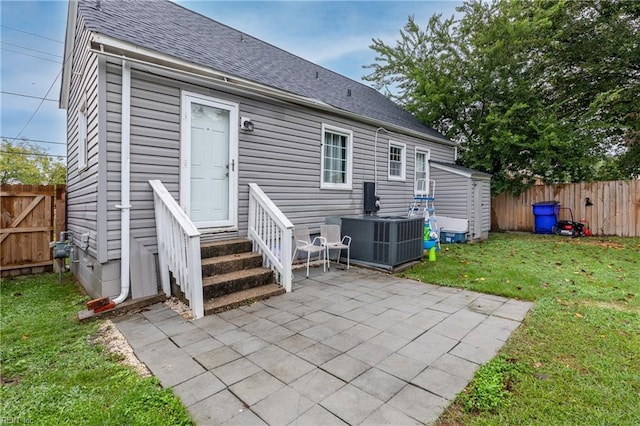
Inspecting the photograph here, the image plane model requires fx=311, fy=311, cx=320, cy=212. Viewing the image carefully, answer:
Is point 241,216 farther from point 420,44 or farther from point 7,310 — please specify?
point 420,44

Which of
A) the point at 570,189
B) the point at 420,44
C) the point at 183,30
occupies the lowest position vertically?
the point at 570,189

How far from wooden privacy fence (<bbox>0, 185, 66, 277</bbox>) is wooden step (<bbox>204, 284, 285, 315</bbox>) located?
4459 mm

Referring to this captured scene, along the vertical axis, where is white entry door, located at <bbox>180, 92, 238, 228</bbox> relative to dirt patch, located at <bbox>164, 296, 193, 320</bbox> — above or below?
above

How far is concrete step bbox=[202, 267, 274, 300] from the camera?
3.77m

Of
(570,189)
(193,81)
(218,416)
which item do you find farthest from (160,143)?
(570,189)

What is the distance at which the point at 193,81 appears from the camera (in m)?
4.48

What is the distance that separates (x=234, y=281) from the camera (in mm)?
4012

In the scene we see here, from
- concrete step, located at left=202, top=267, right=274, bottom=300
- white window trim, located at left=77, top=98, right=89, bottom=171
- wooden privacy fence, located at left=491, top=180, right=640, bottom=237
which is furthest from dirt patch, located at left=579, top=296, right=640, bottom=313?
wooden privacy fence, located at left=491, top=180, right=640, bottom=237

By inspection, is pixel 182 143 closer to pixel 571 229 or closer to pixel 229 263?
pixel 229 263

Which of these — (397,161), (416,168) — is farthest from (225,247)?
(416,168)

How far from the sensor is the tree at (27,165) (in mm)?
15469

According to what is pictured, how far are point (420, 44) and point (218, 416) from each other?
13.5 metres

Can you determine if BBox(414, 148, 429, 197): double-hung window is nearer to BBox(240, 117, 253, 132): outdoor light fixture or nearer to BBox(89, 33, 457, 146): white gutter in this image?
BBox(89, 33, 457, 146): white gutter

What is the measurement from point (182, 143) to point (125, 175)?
868 millimetres
